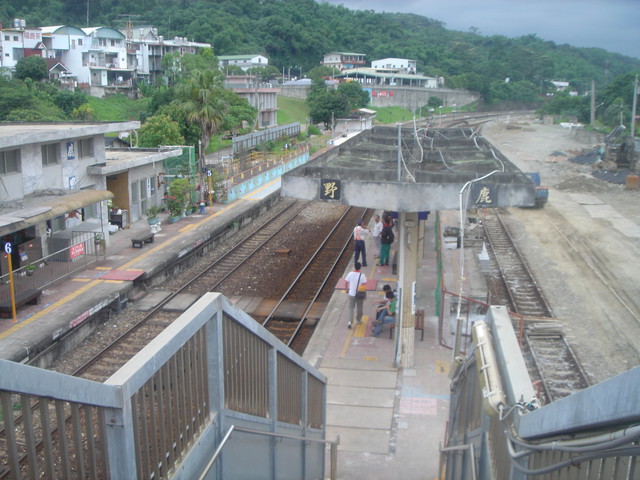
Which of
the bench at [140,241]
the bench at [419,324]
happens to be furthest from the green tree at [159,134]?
the bench at [419,324]

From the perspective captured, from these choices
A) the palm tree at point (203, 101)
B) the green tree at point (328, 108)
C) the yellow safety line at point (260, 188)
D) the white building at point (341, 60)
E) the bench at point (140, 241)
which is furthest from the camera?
the white building at point (341, 60)

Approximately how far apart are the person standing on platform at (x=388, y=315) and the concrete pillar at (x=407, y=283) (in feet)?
3.95

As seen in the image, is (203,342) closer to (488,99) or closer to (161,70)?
(161,70)

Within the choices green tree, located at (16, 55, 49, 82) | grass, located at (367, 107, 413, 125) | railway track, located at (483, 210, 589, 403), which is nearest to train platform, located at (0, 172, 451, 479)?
railway track, located at (483, 210, 589, 403)

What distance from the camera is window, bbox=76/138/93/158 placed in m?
20.3

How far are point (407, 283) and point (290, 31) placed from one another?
4127 inches

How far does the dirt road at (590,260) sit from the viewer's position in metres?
14.6

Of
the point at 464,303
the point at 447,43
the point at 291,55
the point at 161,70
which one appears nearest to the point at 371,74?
the point at 291,55

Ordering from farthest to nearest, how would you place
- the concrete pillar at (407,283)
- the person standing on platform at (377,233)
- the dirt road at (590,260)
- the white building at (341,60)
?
the white building at (341,60)
the person standing on platform at (377,233)
the dirt road at (590,260)
the concrete pillar at (407,283)

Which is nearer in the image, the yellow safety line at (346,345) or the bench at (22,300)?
the yellow safety line at (346,345)

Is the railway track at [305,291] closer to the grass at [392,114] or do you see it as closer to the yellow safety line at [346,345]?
the yellow safety line at [346,345]

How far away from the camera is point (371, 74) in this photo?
106m

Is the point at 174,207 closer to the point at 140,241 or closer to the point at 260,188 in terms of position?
the point at 140,241

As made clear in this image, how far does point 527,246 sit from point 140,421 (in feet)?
76.2
